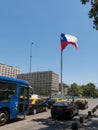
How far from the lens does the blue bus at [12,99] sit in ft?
46.0

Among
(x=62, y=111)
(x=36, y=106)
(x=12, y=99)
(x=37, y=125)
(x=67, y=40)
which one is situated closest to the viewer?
(x=37, y=125)

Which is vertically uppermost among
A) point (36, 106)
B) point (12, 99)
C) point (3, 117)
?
point (12, 99)

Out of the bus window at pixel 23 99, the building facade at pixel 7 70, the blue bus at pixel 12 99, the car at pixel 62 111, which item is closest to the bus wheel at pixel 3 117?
the blue bus at pixel 12 99

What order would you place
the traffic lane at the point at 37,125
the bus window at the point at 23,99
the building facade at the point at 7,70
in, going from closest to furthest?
the traffic lane at the point at 37,125
the bus window at the point at 23,99
the building facade at the point at 7,70

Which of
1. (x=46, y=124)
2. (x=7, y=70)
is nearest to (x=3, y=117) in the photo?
(x=46, y=124)

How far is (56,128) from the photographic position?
12.8 metres

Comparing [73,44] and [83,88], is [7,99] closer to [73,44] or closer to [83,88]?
[73,44]

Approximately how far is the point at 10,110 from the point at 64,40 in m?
22.8

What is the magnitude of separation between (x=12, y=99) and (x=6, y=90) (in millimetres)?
924

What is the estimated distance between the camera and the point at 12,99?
14867 mm

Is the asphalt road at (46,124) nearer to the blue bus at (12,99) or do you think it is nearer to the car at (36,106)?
the blue bus at (12,99)

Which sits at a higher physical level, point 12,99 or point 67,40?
point 67,40

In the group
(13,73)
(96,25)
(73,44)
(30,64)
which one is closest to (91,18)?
(96,25)

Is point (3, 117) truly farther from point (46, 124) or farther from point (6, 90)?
point (46, 124)
